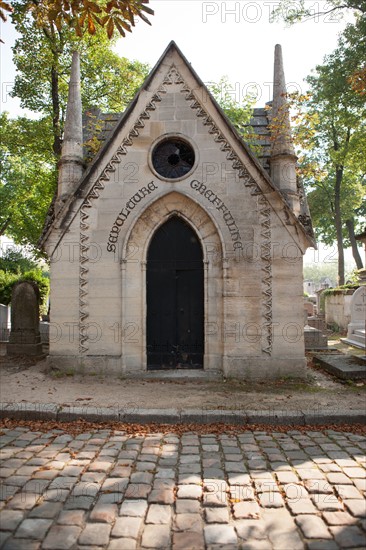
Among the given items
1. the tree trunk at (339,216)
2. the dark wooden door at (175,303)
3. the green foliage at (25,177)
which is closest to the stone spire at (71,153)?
the dark wooden door at (175,303)

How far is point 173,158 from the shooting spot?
9.66 meters

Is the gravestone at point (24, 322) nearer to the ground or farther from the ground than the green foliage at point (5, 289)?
nearer to the ground

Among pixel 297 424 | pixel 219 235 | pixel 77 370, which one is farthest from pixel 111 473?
pixel 219 235

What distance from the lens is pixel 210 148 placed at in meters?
9.37

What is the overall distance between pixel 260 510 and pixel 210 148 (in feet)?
25.2

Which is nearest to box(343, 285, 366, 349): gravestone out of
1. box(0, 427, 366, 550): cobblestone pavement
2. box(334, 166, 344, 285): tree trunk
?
box(0, 427, 366, 550): cobblestone pavement

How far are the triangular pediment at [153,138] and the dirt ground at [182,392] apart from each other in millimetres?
3105

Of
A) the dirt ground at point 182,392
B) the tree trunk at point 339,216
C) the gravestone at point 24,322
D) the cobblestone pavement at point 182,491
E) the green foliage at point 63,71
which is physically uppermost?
the green foliage at point 63,71

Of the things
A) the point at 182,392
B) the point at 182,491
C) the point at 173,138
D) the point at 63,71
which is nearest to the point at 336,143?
the point at 63,71

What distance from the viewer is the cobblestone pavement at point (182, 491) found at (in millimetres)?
3152

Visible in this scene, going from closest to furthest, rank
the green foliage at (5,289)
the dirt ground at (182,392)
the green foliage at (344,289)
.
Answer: the dirt ground at (182,392) → the green foliage at (344,289) → the green foliage at (5,289)

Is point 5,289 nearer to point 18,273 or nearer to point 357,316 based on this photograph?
point 18,273

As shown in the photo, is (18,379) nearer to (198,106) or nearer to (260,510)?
(260,510)

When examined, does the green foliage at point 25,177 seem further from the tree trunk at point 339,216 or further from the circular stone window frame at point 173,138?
the tree trunk at point 339,216
